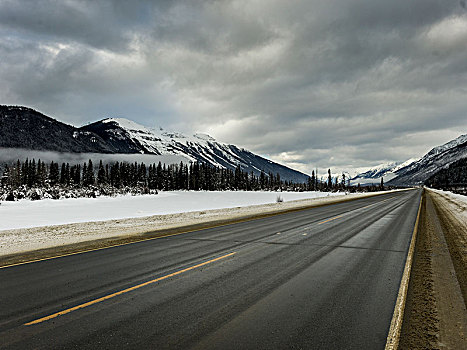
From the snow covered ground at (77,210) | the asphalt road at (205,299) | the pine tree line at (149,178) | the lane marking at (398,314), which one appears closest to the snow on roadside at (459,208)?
the lane marking at (398,314)

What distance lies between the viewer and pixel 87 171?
130 meters

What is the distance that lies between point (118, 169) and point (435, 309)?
153 meters

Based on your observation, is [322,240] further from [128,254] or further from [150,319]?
[150,319]

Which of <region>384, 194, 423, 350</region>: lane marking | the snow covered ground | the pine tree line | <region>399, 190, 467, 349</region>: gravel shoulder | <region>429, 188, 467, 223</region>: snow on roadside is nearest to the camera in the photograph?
<region>384, 194, 423, 350</region>: lane marking

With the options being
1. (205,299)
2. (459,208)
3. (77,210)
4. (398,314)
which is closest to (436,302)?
(398,314)

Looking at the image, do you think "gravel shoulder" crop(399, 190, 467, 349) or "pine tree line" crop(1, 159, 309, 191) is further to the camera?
"pine tree line" crop(1, 159, 309, 191)

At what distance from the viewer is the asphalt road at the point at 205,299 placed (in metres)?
3.95

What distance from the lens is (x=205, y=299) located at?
17.2 ft

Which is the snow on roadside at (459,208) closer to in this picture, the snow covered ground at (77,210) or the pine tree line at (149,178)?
the snow covered ground at (77,210)

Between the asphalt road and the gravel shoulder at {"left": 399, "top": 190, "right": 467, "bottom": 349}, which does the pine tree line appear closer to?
the asphalt road

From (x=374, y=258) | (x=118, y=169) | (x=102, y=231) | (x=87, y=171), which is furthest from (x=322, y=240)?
(x=118, y=169)

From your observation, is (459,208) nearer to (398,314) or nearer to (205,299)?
(398,314)

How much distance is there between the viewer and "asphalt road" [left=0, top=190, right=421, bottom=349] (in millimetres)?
3947

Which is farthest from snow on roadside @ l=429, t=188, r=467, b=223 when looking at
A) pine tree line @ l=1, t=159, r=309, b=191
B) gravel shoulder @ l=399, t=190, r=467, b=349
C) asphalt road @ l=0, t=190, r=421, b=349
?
pine tree line @ l=1, t=159, r=309, b=191
